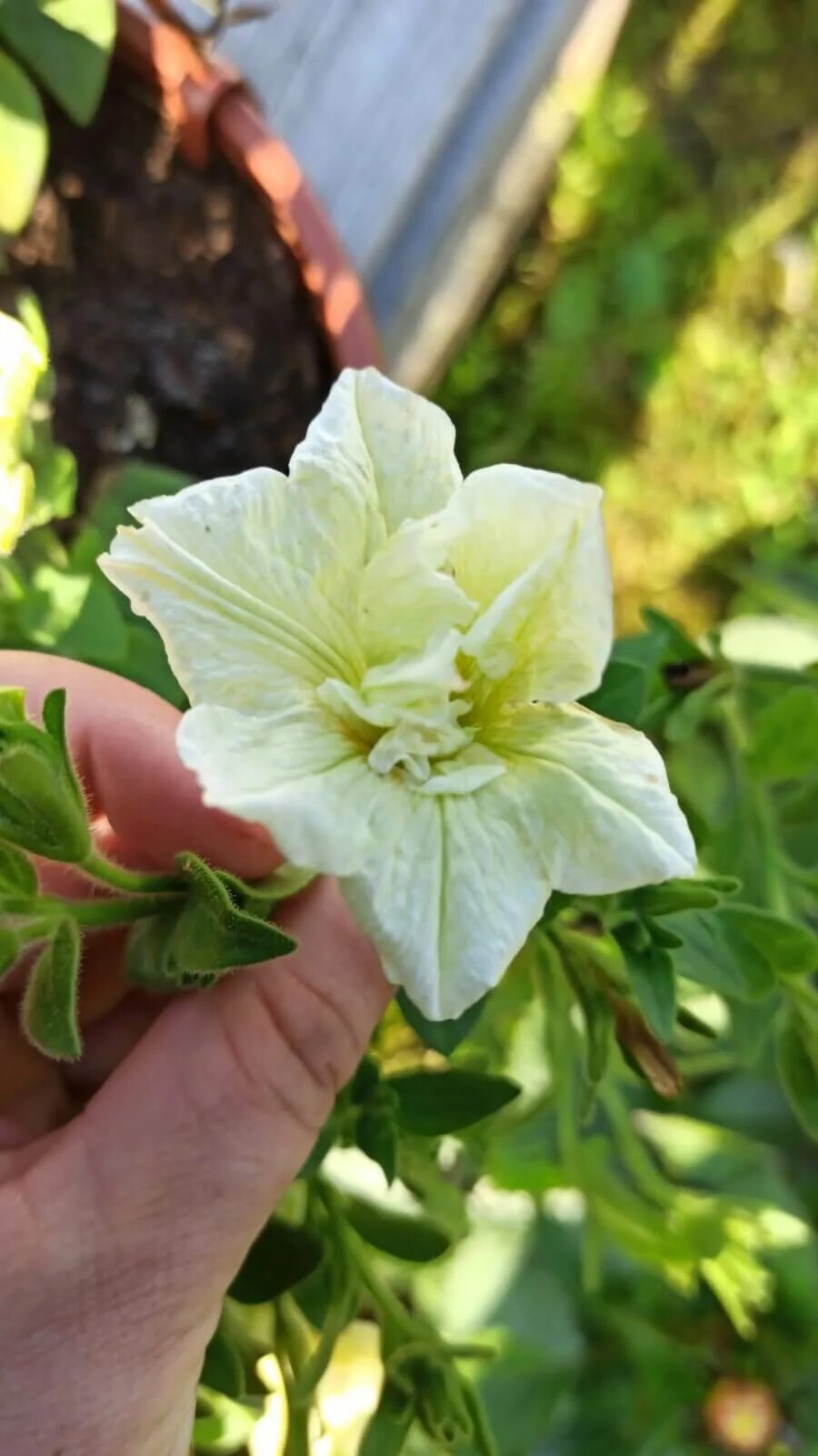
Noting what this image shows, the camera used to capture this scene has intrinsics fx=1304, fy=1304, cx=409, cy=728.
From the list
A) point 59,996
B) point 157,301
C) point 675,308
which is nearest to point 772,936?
point 59,996

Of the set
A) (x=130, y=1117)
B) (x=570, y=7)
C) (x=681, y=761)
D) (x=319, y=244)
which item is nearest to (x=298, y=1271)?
(x=130, y=1117)

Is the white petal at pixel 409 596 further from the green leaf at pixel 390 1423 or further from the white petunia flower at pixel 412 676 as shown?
the green leaf at pixel 390 1423

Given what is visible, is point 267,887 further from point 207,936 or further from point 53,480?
point 53,480

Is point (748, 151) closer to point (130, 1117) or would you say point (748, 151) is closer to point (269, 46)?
point (269, 46)

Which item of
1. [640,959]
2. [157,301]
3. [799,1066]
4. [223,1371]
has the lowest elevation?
[223,1371]

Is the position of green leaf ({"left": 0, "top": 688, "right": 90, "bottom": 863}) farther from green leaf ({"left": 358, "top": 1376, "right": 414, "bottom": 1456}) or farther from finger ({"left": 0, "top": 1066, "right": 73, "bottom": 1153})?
green leaf ({"left": 358, "top": 1376, "right": 414, "bottom": 1456})

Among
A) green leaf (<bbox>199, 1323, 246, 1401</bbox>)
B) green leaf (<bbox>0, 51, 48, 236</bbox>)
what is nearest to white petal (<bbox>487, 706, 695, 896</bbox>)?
green leaf (<bbox>199, 1323, 246, 1401</bbox>)
